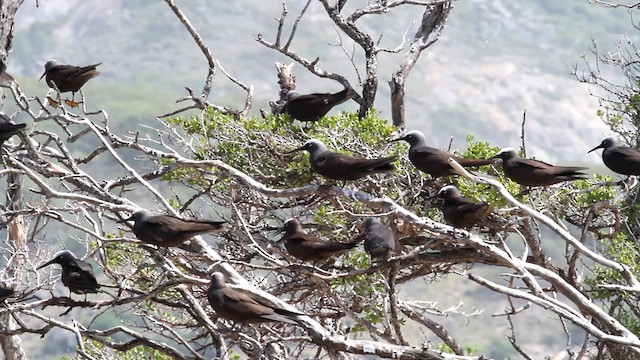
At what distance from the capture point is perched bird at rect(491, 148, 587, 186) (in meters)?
8.88

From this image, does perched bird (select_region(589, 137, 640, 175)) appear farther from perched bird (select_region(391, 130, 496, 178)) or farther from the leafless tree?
the leafless tree

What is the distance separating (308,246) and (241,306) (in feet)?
3.23

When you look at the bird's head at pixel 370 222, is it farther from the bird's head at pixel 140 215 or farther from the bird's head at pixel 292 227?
the bird's head at pixel 140 215

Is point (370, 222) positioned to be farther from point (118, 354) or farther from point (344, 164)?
point (118, 354)

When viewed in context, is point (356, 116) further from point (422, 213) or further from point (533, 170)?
point (533, 170)

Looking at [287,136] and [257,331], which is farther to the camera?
[287,136]

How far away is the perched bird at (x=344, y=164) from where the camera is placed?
28.3 ft

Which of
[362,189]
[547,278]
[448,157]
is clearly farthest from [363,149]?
[547,278]

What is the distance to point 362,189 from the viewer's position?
10172 mm

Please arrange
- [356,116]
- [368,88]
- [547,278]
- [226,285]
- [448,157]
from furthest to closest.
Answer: [368,88]
[356,116]
[448,157]
[226,285]
[547,278]

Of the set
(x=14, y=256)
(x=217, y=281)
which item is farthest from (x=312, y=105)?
(x=14, y=256)

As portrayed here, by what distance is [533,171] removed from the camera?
355 inches

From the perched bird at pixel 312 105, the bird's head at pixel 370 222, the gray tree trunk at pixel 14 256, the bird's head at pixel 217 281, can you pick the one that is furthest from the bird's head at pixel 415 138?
the gray tree trunk at pixel 14 256

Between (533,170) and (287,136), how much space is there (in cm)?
280
